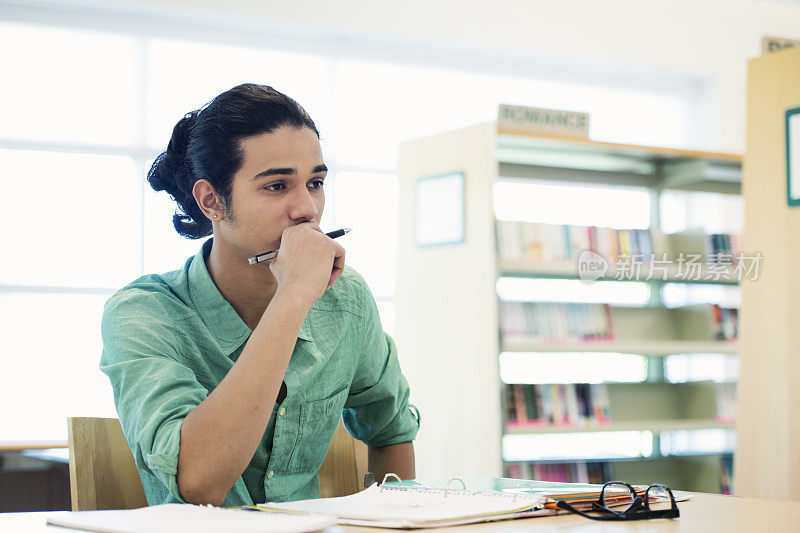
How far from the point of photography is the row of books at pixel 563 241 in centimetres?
390

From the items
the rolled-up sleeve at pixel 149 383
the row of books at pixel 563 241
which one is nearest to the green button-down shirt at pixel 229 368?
the rolled-up sleeve at pixel 149 383

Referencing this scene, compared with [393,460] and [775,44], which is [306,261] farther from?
[775,44]

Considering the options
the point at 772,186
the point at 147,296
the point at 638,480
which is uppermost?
the point at 772,186

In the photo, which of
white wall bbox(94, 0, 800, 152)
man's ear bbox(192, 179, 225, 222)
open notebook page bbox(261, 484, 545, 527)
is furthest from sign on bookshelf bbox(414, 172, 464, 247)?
open notebook page bbox(261, 484, 545, 527)

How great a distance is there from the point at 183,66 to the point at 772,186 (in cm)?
322

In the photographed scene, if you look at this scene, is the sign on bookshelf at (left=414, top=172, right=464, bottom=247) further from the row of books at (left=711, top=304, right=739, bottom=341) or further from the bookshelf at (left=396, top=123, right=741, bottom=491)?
the row of books at (left=711, top=304, right=739, bottom=341)

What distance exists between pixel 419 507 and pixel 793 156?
222cm

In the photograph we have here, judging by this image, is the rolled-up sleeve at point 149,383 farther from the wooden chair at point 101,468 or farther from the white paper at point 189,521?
the white paper at point 189,521

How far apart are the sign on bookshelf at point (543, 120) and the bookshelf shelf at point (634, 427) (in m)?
1.35

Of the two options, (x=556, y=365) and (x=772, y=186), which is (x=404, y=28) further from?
(x=772, y=186)

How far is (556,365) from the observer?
4.64 metres

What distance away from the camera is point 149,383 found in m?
1.24

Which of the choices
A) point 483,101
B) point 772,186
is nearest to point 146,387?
point 772,186

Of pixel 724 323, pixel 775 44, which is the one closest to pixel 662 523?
pixel 775 44
